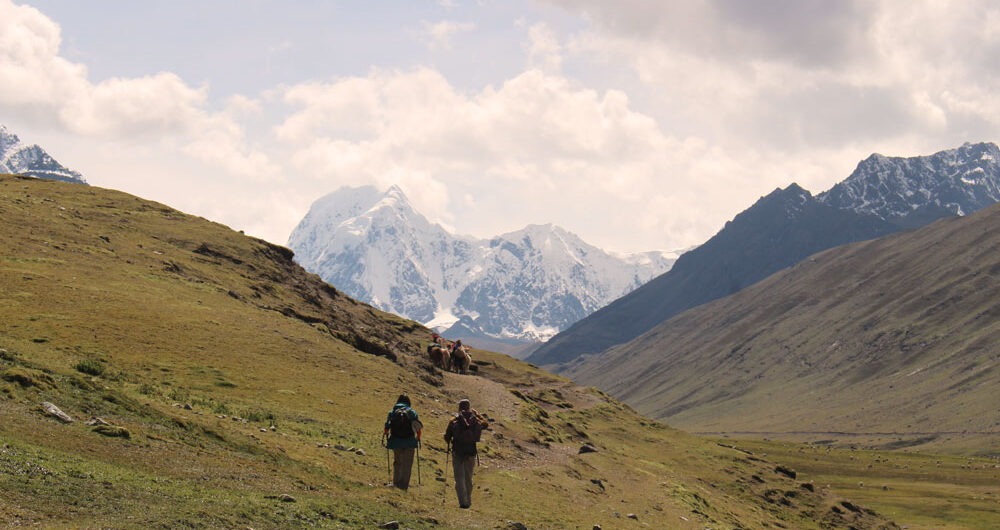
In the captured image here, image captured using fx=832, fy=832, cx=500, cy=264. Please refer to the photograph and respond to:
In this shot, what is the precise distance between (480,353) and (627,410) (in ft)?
67.0

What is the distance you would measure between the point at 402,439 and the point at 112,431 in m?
10.0

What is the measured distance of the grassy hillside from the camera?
23.9 metres

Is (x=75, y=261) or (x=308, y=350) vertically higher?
(x=75, y=261)

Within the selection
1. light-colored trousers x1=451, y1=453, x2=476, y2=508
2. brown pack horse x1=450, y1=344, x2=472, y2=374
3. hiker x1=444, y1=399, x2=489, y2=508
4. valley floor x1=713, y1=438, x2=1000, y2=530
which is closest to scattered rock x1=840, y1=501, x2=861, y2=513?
valley floor x1=713, y1=438, x2=1000, y2=530

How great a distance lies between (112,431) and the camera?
26.8 meters

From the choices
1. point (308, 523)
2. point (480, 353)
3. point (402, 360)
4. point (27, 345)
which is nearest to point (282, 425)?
point (27, 345)

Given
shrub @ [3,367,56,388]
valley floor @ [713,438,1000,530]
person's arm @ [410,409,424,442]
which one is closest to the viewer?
shrub @ [3,367,56,388]

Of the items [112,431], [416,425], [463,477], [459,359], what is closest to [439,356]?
[459,359]

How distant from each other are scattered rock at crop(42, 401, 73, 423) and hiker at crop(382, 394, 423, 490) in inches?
424

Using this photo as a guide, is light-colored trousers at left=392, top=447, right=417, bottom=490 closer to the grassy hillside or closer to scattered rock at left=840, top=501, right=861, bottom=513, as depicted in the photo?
the grassy hillside

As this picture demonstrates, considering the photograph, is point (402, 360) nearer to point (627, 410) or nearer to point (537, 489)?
point (537, 489)

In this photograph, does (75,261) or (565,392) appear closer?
(75,261)

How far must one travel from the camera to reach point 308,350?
54.5 metres

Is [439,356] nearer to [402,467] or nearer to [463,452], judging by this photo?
[463,452]
